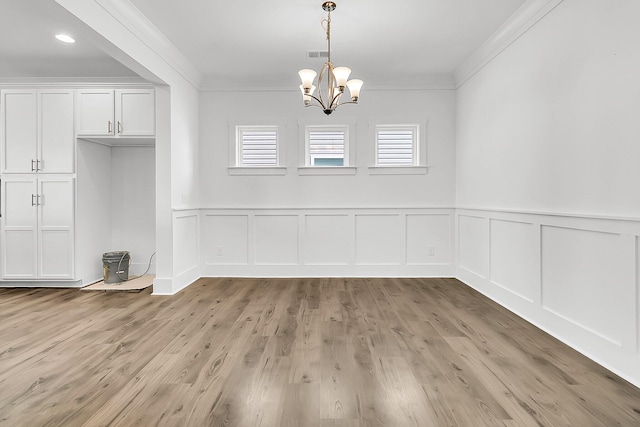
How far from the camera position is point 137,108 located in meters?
4.33

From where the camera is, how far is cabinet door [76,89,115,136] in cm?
435

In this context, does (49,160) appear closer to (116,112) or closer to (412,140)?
(116,112)

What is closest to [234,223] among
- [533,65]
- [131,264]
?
[131,264]

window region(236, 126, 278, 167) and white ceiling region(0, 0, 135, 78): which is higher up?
white ceiling region(0, 0, 135, 78)

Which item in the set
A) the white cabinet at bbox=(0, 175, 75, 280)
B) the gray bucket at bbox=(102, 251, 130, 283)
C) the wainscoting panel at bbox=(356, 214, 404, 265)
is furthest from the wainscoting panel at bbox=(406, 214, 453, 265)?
the white cabinet at bbox=(0, 175, 75, 280)

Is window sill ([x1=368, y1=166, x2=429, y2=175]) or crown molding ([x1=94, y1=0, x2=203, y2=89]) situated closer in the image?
crown molding ([x1=94, y1=0, x2=203, y2=89])

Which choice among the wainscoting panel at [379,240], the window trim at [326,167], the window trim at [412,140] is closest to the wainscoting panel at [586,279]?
the wainscoting panel at [379,240]

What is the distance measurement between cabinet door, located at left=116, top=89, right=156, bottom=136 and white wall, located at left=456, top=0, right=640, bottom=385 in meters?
4.01

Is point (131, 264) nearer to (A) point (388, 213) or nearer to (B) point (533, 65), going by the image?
(A) point (388, 213)

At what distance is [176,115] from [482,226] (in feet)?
12.8

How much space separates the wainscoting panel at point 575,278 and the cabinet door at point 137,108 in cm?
418

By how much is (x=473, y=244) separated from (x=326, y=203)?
6.62 feet

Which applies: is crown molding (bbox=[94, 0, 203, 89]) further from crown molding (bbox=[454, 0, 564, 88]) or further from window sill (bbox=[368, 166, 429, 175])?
crown molding (bbox=[454, 0, 564, 88])

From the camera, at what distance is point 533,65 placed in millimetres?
3162
